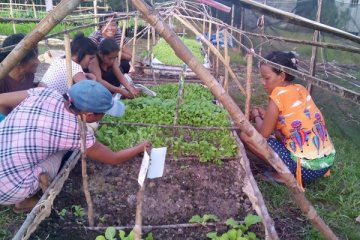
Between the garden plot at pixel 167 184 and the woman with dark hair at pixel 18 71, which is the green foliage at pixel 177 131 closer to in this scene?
the garden plot at pixel 167 184

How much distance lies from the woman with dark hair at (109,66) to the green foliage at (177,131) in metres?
0.34

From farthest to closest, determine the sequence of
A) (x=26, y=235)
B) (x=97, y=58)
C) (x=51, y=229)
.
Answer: (x=97, y=58) → (x=51, y=229) → (x=26, y=235)

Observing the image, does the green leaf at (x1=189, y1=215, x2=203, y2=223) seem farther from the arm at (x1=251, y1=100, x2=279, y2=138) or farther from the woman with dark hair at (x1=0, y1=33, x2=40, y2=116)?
the woman with dark hair at (x1=0, y1=33, x2=40, y2=116)

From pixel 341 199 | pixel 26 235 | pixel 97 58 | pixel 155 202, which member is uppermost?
pixel 97 58

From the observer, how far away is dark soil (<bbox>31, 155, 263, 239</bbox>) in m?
2.74

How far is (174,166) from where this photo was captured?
362 cm

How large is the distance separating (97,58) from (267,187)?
112 inches

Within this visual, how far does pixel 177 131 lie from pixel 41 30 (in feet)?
8.50

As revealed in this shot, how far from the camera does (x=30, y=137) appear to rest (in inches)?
106

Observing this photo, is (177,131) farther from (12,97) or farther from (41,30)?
(41,30)

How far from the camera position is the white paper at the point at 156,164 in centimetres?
214

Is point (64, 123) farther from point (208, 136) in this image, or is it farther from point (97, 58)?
point (97, 58)

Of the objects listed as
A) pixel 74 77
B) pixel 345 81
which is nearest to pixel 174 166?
pixel 74 77

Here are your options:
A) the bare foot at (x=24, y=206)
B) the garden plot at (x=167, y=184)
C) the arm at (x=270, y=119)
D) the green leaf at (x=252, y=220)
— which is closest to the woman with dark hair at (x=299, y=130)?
the arm at (x=270, y=119)
